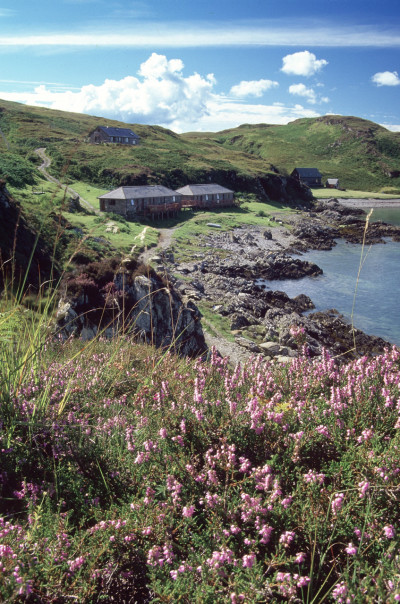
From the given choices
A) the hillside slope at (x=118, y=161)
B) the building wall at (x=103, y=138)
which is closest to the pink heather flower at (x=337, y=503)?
the hillside slope at (x=118, y=161)

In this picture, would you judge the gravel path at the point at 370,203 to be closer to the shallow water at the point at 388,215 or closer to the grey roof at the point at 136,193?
the shallow water at the point at 388,215

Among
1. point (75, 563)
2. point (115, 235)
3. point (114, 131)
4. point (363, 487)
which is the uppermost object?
point (114, 131)

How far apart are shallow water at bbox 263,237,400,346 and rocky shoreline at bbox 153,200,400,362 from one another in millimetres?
1769

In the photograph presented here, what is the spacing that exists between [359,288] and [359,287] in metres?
0.58

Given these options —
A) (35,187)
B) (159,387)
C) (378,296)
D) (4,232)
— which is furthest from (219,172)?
(159,387)

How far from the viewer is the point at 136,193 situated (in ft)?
211

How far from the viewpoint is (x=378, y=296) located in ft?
137

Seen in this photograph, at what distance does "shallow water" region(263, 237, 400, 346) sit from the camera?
114 ft

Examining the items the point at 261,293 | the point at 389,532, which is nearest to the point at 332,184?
the point at 261,293

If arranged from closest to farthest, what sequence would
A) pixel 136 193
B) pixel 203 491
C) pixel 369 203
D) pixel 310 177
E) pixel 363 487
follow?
pixel 363 487 → pixel 203 491 → pixel 136 193 → pixel 369 203 → pixel 310 177

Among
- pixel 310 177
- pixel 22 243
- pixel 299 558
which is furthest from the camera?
pixel 310 177

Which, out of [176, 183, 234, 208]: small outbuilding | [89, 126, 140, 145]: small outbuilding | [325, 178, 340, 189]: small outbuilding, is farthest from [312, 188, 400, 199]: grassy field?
[89, 126, 140, 145]: small outbuilding

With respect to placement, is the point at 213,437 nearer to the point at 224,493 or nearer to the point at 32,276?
the point at 224,493

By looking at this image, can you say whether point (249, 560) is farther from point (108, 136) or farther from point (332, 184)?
point (332, 184)
